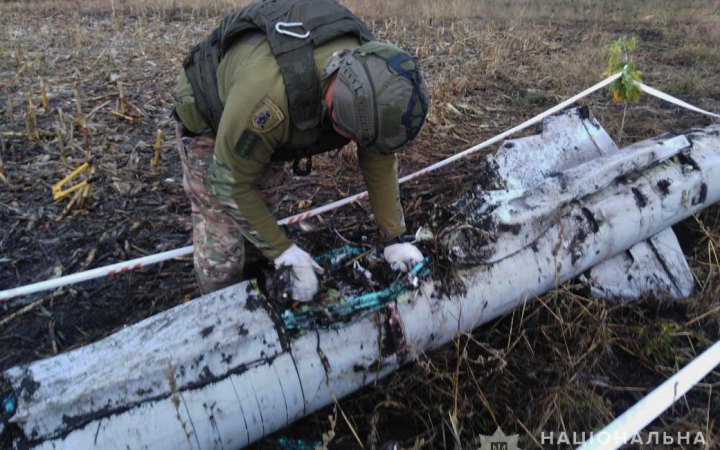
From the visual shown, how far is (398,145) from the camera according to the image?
206cm

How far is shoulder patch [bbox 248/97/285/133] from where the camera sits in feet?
6.73

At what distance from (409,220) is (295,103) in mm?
1904

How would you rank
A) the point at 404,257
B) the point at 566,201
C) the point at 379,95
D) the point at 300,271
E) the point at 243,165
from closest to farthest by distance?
1. the point at 379,95
2. the point at 243,165
3. the point at 300,271
4. the point at 404,257
5. the point at 566,201

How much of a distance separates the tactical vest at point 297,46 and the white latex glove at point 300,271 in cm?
49

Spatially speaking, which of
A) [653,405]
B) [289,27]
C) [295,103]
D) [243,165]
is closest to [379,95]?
[295,103]

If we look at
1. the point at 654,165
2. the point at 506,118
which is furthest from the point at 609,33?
the point at 654,165

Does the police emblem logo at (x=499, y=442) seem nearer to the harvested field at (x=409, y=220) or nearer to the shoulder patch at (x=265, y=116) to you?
the harvested field at (x=409, y=220)

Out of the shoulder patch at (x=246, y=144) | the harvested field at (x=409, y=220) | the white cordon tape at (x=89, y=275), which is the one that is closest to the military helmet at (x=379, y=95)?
the shoulder patch at (x=246, y=144)

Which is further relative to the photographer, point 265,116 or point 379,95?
point 265,116

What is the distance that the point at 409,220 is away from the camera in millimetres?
3828

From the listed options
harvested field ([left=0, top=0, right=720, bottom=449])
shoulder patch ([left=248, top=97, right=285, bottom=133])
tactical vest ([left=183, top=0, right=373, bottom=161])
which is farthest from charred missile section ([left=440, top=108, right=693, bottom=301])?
→ shoulder patch ([left=248, top=97, right=285, bottom=133])

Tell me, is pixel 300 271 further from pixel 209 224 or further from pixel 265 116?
pixel 209 224

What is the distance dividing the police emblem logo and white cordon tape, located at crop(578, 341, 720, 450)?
0.27 metres

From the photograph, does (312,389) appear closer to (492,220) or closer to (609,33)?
(492,220)
